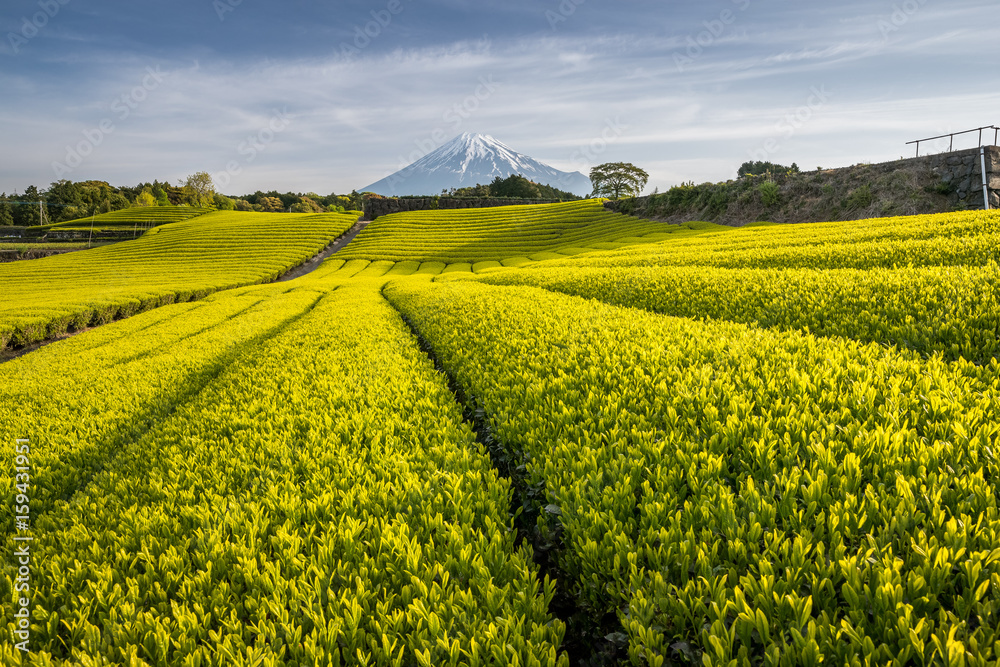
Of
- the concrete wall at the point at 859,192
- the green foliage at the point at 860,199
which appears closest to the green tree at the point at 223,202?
the concrete wall at the point at 859,192

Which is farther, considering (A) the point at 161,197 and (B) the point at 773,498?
(A) the point at 161,197

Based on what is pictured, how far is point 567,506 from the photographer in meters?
2.74

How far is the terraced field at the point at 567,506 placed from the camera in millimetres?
1891

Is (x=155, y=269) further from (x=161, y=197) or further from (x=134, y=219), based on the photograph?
(x=161, y=197)

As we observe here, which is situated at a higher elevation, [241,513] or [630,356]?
[630,356]

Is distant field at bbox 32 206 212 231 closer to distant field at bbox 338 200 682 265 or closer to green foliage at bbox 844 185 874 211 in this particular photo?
distant field at bbox 338 200 682 265

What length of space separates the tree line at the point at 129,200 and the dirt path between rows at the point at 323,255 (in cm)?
3705

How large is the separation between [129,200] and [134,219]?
44227mm

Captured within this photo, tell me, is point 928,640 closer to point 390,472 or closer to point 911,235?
point 390,472

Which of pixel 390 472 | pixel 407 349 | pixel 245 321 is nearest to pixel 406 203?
pixel 245 321

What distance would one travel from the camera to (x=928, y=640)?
1684 millimetres

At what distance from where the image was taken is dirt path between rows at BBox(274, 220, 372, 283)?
42.9 m

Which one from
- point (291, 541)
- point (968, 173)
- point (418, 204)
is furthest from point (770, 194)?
point (418, 204)

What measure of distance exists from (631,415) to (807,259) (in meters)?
10.6
